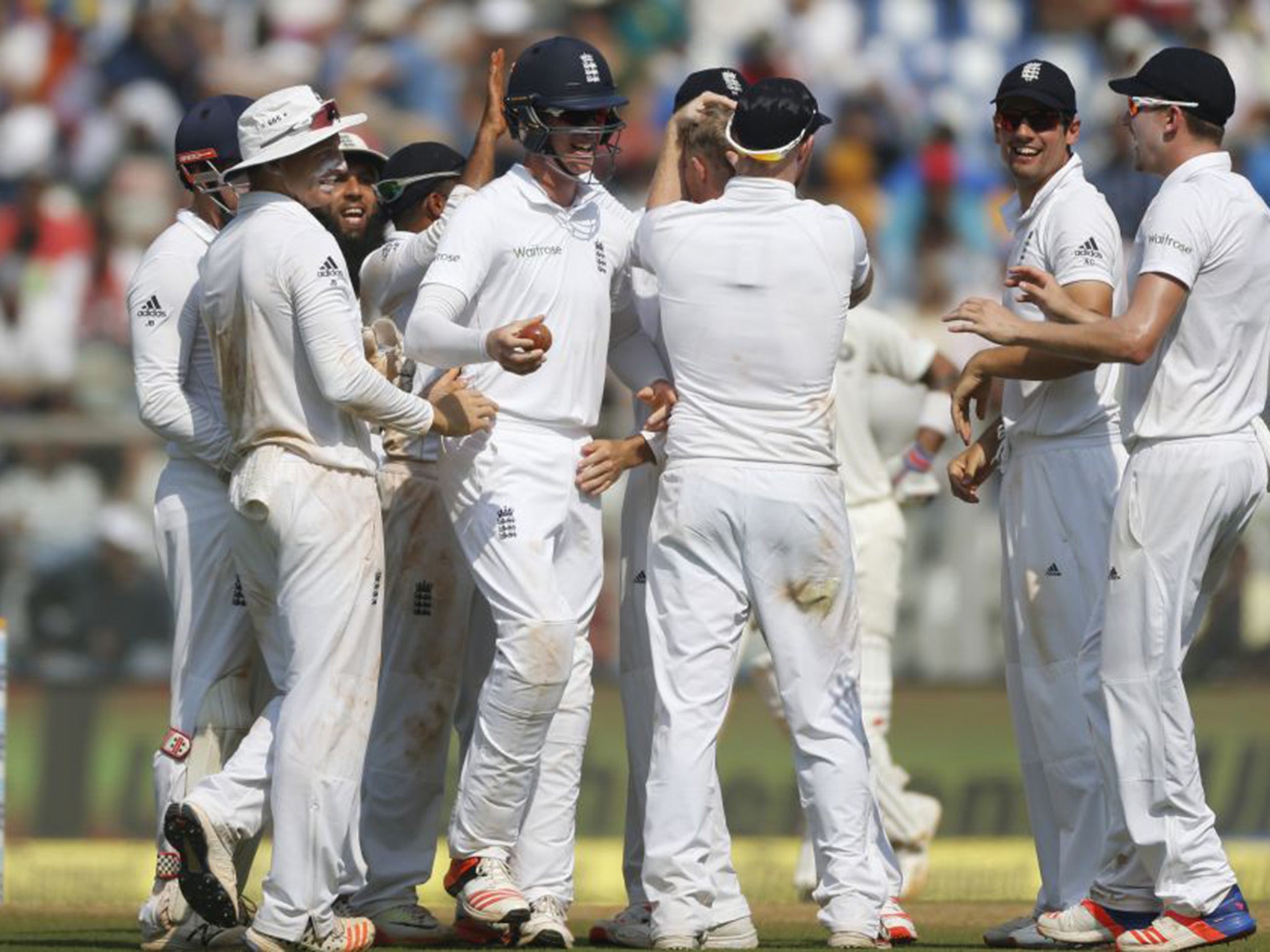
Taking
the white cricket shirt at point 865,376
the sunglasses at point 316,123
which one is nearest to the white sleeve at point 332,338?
the sunglasses at point 316,123

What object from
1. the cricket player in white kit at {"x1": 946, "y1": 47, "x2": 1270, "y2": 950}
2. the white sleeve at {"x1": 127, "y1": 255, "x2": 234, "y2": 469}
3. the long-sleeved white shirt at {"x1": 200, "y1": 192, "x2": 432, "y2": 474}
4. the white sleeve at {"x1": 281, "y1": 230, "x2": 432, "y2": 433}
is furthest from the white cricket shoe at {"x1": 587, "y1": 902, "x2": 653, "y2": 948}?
the white sleeve at {"x1": 127, "y1": 255, "x2": 234, "y2": 469}

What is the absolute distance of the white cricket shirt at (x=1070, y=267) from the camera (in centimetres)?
728

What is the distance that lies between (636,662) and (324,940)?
4.93ft

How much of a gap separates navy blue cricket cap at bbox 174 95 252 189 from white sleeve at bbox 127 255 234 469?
311 millimetres

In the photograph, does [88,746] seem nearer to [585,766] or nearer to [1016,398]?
[585,766]

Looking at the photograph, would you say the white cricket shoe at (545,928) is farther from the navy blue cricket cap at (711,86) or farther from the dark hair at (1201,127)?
the dark hair at (1201,127)

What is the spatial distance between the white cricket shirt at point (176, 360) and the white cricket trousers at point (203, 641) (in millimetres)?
158

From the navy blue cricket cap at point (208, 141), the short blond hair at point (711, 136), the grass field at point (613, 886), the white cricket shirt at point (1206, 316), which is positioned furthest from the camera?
the grass field at point (613, 886)

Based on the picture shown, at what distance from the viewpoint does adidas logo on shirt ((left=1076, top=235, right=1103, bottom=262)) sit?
7254 mm

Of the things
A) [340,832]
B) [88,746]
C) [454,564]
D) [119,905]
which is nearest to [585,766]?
[88,746]

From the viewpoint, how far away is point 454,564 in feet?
25.8

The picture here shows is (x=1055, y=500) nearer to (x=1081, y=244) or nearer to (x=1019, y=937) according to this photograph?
(x=1081, y=244)

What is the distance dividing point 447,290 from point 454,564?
3.61ft

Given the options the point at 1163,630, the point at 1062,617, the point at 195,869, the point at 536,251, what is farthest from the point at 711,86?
the point at 195,869
